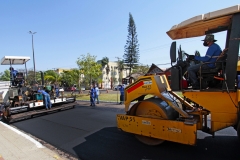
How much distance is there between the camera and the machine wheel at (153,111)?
3941 millimetres

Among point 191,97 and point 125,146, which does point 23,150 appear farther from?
point 191,97

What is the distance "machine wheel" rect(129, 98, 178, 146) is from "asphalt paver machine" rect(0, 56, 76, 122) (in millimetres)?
6256

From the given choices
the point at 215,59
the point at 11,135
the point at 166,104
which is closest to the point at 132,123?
the point at 166,104

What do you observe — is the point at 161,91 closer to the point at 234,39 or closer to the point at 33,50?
the point at 234,39

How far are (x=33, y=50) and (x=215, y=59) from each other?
79.1 feet

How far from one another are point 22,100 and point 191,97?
903 centimetres

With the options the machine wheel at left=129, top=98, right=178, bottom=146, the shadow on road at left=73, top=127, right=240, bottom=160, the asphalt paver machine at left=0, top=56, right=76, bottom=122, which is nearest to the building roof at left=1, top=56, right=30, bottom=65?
the asphalt paver machine at left=0, top=56, right=76, bottom=122

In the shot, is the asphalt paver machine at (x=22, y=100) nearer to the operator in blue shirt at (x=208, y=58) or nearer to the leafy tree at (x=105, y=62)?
the operator in blue shirt at (x=208, y=58)

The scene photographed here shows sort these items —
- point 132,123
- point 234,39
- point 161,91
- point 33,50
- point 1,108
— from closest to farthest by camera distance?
point 234,39 → point 161,91 → point 132,123 → point 1,108 → point 33,50

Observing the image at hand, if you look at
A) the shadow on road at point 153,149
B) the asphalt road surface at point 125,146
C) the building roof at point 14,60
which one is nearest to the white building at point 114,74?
the building roof at point 14,60

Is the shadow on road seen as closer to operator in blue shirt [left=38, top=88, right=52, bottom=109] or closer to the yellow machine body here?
the yellow machine body

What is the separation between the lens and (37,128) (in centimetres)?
676

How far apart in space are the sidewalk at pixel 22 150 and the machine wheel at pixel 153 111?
193 centimetres

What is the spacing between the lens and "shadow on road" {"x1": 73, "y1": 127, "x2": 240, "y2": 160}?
3.69 meters
